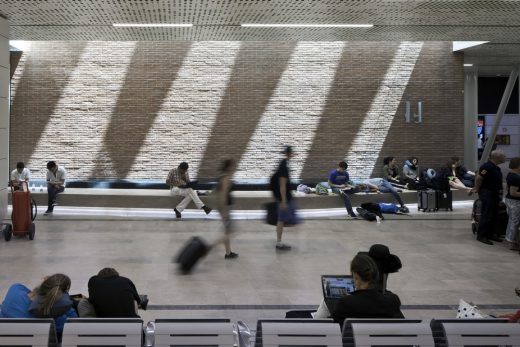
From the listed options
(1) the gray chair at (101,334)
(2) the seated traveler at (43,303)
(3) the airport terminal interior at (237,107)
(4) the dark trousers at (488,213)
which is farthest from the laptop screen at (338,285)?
(4) the dark trousers at (488,213)

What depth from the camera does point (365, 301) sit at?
3863 mm

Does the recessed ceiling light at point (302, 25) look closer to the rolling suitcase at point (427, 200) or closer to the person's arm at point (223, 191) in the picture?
the rolling suitcase at point (427, 200)

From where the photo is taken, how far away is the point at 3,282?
7.72m

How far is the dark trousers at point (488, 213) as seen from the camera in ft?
34.5

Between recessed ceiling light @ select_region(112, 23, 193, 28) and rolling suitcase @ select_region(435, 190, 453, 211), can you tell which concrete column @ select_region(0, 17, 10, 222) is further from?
rolling suitcase @ select_region(435, 190, 453, 211)

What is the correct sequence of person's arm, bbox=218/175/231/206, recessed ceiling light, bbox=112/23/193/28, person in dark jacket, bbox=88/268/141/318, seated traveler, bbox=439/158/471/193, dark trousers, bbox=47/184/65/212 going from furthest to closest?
1. seated traveler, bbox=439/158/471/193
2. dark trousers, bbox=47/184/65/212
3. recessed ceiling light, bbox=112/23/193/28
4. person's arm, bbox=218/175/231/206
5. person in dark jacket, bbox=88/268/141/318

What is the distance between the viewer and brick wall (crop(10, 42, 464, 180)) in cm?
1736

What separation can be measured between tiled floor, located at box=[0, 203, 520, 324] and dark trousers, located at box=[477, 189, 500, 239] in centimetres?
29

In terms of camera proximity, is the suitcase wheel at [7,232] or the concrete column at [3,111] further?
the concrete column at [3,111]

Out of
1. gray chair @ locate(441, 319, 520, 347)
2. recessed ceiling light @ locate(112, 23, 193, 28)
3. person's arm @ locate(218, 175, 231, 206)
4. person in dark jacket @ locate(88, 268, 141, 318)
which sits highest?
recessed ceiling light @ locate(112, 23, 193, 28)

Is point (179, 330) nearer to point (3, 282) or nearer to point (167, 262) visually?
point (3, 282)

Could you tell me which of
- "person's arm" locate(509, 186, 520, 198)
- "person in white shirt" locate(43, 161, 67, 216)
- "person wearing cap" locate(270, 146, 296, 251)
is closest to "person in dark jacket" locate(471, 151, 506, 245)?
"person's arm" locate(509, 186, 520, 198)

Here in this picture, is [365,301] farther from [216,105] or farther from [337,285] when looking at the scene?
[216,105]

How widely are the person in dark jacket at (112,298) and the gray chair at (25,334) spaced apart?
1388 millimetres
